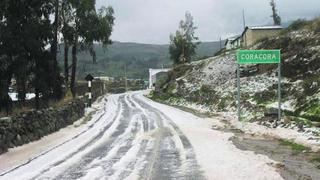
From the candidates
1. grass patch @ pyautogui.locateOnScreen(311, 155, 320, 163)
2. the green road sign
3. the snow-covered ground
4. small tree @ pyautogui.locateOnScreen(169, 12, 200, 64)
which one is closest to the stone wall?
the snow-covered ground

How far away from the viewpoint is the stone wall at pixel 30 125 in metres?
19.2

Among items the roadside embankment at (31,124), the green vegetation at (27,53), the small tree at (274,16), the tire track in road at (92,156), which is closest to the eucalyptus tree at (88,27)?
the green vegetation at (27,53)

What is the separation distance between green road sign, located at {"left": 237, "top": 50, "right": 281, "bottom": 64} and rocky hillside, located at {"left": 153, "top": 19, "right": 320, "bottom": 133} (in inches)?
107

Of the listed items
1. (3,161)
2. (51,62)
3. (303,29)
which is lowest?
(3,161)

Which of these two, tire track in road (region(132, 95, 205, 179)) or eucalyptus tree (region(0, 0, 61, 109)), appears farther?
eucalyptus tree (region(0, 0, 61, 109))

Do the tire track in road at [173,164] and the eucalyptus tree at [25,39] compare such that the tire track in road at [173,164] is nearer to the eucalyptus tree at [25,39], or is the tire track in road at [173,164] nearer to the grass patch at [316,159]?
the grass patch at [316,159]

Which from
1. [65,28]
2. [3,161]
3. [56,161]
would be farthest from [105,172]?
[65,28]

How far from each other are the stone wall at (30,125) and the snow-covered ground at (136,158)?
418 millimetres

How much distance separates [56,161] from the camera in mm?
15719

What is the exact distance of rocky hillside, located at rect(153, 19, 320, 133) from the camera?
95.3 ft

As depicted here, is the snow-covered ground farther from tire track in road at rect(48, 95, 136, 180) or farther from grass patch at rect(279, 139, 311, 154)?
grass patch at rect(279, 139, 311, 154)

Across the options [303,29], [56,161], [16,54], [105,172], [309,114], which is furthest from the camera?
[303,29]

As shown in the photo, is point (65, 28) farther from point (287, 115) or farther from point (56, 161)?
point (56, 161)

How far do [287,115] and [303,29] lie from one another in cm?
2468
